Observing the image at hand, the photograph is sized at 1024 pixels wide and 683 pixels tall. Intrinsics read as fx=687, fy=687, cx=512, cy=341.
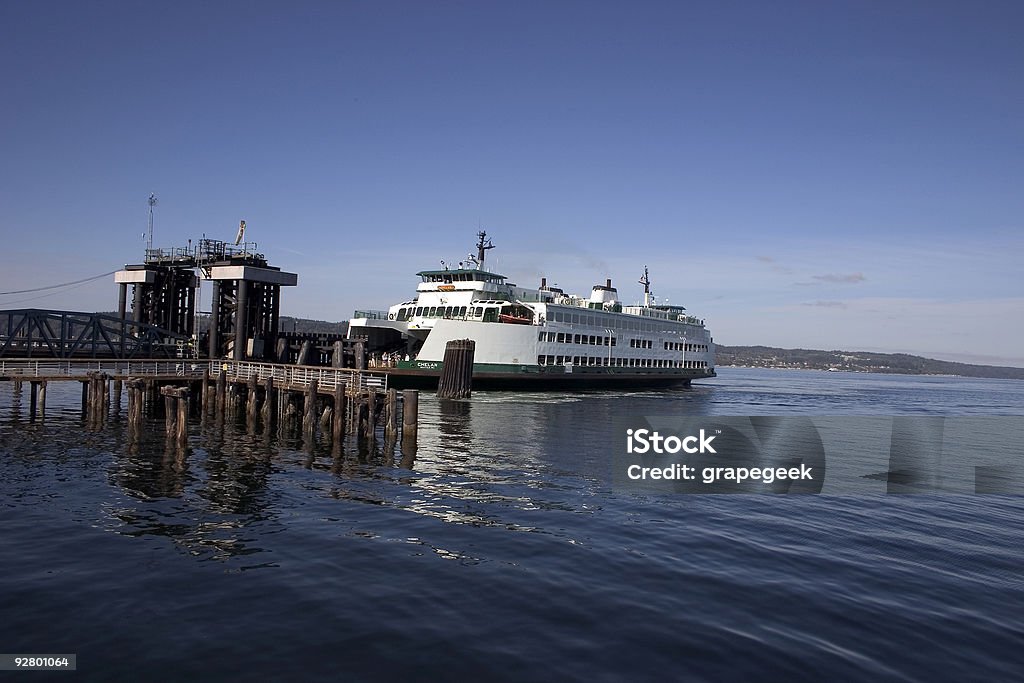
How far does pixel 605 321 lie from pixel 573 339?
24.1 ft

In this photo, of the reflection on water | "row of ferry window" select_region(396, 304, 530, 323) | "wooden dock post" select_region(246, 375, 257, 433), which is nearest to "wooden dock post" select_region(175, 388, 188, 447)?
the reflection on water

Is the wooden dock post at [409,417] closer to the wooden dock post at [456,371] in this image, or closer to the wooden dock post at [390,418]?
the wooden dock post at [390,418]

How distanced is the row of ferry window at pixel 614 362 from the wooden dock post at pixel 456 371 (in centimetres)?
1158

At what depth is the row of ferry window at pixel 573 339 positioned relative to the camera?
210 ft

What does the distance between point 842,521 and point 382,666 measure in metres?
15.2

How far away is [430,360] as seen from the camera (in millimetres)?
55562

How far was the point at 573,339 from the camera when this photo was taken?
67.8 metres

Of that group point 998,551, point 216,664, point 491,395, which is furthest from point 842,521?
point 491,395

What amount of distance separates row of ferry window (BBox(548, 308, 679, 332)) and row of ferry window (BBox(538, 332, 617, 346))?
1.25 meters

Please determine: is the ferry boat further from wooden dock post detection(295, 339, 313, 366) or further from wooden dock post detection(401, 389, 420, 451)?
wooden dock post detection(401, 389, 420, 451)

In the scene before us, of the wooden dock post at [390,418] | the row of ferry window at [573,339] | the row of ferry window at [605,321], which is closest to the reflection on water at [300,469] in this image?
the wooden dock post at [390,418]

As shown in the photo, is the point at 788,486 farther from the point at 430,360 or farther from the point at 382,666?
the point at 430,360

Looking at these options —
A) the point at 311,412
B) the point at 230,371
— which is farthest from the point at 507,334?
the point at 311,412

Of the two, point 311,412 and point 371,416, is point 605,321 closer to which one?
point 311,412
